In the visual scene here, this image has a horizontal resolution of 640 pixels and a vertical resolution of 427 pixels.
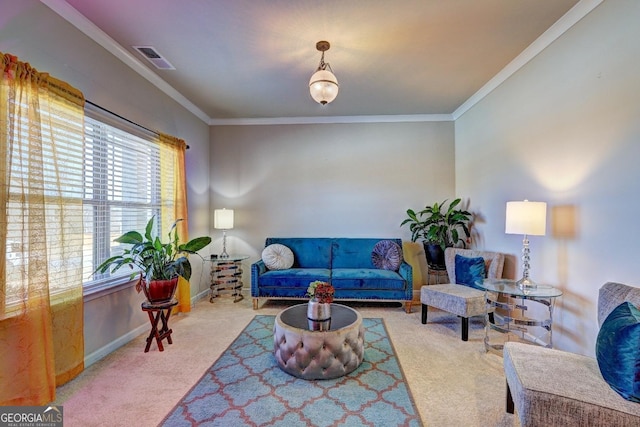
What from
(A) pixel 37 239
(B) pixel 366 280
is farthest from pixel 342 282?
(A) pixel 37 239

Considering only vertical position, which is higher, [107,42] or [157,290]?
[107,42]

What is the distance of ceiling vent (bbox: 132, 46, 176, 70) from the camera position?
2.82 meters

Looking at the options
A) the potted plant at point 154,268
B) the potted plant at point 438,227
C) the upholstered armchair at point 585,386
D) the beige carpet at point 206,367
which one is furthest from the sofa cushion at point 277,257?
the upholstered armchair at point 585,386

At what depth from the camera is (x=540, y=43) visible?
270 cm

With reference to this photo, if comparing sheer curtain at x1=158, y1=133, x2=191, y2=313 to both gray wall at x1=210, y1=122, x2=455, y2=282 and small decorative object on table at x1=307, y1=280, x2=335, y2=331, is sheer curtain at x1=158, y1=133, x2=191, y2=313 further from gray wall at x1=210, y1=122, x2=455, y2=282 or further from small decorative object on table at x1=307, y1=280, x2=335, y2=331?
small decorative object on table at x1=307, y1=280, x2=335, y2=331

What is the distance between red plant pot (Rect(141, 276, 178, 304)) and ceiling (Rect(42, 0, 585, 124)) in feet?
7.34

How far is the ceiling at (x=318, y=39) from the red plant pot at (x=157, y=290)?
2.24 metres

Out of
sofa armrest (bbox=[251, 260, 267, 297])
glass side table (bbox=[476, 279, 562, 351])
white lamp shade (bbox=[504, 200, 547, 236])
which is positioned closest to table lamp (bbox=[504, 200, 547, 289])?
white lamp shade (bbox=[504, 200, 547, 236])

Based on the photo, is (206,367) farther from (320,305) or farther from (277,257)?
(277,257)

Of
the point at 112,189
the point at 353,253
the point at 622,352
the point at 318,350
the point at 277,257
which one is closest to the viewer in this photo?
the point at 622,352

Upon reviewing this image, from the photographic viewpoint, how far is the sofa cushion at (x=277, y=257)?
4223 mm

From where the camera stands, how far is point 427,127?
4.73m

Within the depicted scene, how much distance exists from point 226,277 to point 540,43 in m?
4.74

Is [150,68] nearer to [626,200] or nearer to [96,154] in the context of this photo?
[96,154]
